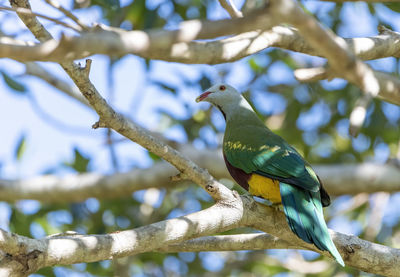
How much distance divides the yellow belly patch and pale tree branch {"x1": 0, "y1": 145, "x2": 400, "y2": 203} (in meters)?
1.84

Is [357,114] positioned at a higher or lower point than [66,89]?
higher

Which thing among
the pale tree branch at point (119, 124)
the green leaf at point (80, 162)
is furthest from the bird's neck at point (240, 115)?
the green leaf at point (80, 162)

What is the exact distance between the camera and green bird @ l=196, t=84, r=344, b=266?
3598mm

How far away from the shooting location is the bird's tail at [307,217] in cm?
342

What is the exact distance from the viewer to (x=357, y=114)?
2832 mm

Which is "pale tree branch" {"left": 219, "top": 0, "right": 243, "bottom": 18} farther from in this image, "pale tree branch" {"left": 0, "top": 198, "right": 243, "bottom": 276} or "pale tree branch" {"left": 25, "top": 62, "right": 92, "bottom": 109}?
"pale tree branch" {"left": 25, "top": 62, "right": 92, "bottom": 109}

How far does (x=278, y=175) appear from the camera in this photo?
411cm

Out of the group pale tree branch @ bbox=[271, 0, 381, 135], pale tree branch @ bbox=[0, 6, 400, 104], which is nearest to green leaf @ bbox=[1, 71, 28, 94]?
pale tree branch @ bbox=[0, 6, 400, 104]

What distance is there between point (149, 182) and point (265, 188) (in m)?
2.25

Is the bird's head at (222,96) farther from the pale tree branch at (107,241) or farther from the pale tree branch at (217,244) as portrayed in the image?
the pale tree branch at (107,241)

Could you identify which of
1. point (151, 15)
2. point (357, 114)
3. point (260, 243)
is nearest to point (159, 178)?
point (151, 15)

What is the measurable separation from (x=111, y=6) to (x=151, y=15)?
1117 mm

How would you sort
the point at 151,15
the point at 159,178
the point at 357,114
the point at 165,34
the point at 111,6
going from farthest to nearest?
the point at 159,178
the point at 151,15
the point at 111,6
the point at 357,114
the point at 165,34

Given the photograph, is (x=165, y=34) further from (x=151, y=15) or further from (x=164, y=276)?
(x=164, y=276)
